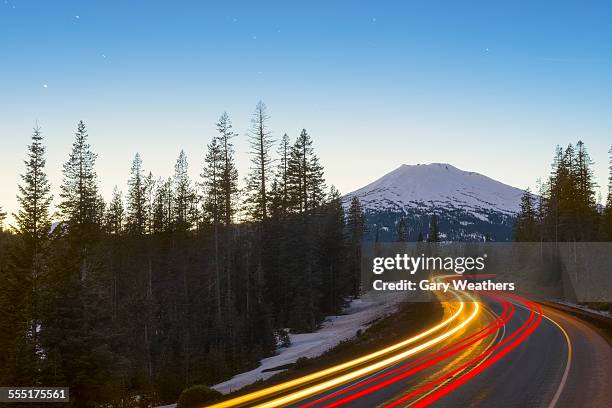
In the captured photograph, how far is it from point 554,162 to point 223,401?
72.1 m

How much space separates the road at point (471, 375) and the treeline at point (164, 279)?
1187cm

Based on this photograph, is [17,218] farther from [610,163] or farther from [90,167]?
[610,163]

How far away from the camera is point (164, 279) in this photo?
5694 cm

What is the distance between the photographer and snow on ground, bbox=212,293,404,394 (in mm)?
28562

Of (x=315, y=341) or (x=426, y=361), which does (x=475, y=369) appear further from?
(x=315, y=341)

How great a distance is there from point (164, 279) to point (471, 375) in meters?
44.0

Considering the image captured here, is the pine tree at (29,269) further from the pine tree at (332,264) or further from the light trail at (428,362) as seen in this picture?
the pine tree at (332,264)

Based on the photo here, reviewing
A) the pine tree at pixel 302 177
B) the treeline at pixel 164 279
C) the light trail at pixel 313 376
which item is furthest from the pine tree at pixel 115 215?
the light trail at pixel 313 376

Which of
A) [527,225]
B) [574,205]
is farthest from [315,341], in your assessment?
[527,225]

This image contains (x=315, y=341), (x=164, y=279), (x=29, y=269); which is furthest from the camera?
(x=164, y=279)

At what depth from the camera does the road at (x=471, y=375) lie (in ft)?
50.2

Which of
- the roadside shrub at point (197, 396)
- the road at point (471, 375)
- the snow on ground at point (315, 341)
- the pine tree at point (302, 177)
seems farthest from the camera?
the pine tree at point (302, 177)

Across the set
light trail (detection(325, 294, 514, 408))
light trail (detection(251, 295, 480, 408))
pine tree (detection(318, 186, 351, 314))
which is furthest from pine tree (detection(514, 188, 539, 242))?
light trail (detection(251, 295, 480, 408))

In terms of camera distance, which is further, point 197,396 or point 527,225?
point 527,225
